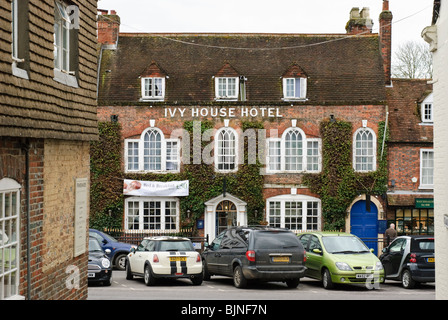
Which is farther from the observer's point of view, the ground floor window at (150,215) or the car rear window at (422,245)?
the ground floor window at (150,215)

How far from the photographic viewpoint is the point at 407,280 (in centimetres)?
2008

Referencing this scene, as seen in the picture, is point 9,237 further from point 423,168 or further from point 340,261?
point 423,168

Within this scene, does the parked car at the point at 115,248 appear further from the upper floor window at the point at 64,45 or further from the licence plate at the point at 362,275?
the upper floor window at the point at 64,45

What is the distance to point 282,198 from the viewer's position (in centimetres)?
3166

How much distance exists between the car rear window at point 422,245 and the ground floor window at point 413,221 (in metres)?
11.2

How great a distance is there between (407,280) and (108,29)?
67.7ft

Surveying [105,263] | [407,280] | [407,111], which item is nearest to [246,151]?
[407,111]

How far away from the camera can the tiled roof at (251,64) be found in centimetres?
3219

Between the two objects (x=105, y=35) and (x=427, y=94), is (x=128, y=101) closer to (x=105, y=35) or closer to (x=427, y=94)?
(x=105, y=35)

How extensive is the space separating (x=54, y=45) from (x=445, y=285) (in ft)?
26.9

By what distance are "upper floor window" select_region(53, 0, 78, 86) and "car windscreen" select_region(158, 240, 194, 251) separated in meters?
8.89

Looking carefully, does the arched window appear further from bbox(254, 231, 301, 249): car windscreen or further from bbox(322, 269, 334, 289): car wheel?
bbox(254, 231, 301, 249): car windscreen

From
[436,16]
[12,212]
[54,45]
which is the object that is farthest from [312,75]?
[12,212]

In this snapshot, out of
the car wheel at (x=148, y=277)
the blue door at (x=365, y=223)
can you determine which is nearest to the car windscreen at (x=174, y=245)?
the car wheel at (x=148, y=277)
